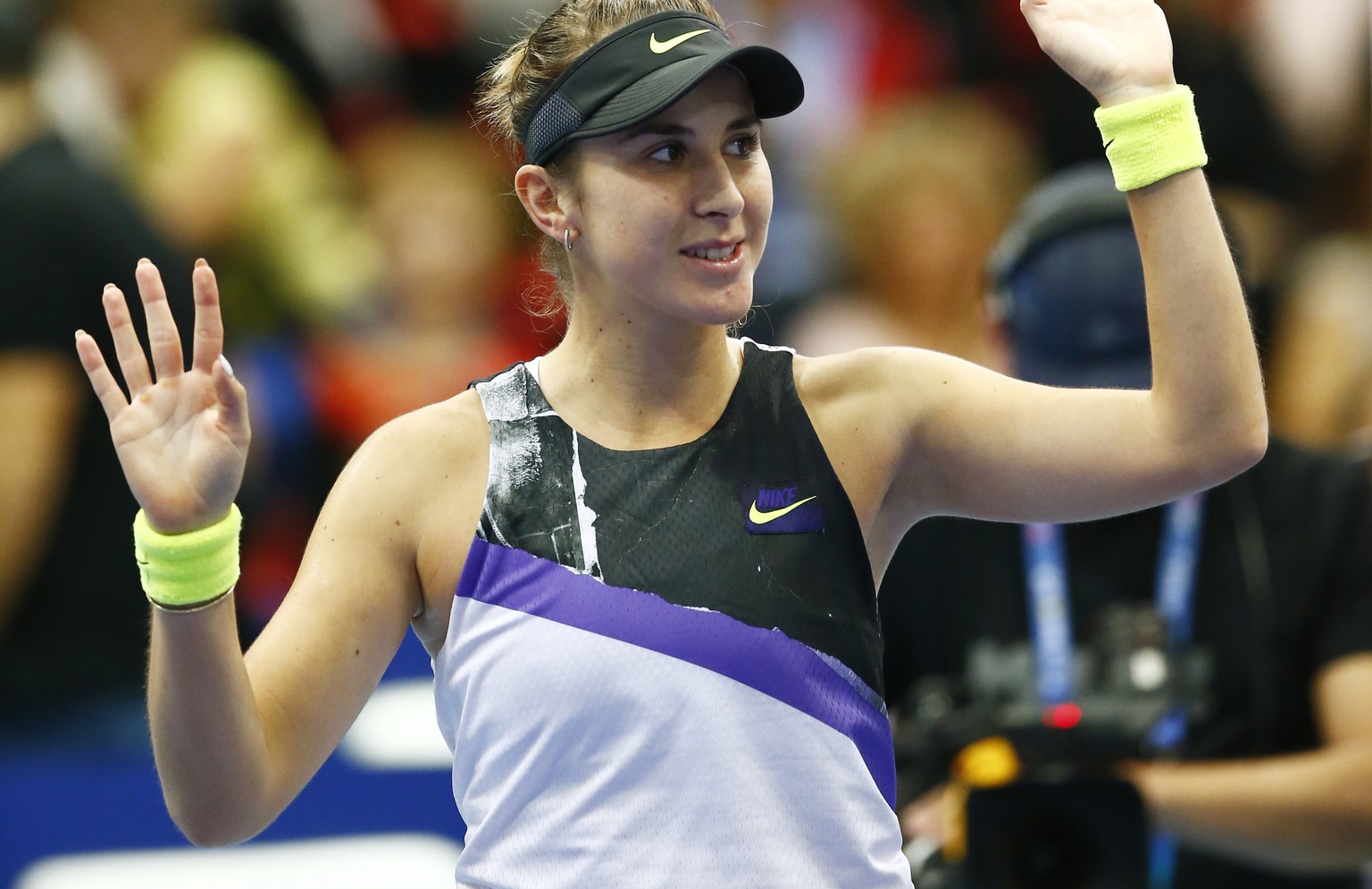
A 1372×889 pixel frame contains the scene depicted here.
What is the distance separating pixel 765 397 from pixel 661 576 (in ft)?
1.01

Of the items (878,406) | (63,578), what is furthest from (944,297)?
(878,406)

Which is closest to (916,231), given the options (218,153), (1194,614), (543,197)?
(218,153)

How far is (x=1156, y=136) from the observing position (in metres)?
2.13

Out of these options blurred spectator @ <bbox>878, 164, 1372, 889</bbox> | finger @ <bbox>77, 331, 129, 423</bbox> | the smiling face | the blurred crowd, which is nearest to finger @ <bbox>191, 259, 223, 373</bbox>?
finger @ <bbox>77, 331, 129, 423</bbox>

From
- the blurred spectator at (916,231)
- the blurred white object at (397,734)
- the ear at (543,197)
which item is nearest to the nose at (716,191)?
the ear at (543,197)

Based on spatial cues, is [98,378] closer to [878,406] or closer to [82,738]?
[878,406]

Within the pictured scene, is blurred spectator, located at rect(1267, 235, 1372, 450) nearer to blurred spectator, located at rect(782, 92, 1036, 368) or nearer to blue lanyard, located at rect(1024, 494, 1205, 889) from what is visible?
blurred spectator, located at rect(782, 92, 1036, 368)

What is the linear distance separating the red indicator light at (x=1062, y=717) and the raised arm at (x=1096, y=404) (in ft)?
1.48

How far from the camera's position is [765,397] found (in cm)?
239

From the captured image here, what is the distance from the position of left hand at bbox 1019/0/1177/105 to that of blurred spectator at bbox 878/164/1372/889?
92 centimetres

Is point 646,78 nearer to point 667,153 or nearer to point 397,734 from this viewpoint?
point 667,153

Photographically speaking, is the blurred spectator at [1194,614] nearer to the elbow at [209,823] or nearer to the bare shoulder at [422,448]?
the bare shoulder at [422,448]

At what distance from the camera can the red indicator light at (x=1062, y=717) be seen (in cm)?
271

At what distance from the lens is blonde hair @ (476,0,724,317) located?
7.89 feet
